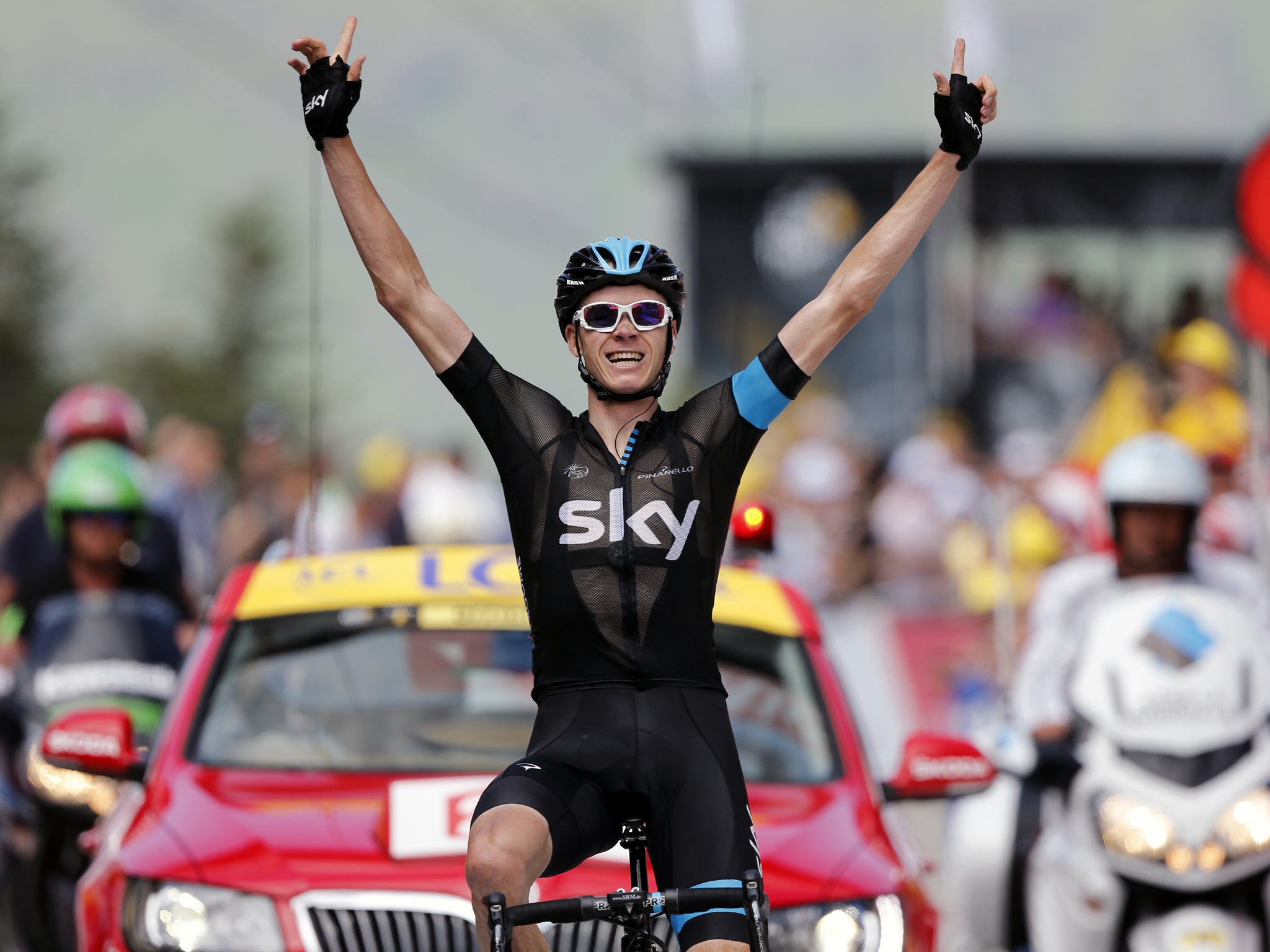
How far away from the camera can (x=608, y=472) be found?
4.50m

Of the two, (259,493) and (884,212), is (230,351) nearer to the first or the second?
(884,212)

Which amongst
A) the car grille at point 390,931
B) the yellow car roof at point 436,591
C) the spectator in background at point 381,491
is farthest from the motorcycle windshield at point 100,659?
the spectator in background at point 381,491

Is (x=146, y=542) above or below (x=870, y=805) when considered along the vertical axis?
above

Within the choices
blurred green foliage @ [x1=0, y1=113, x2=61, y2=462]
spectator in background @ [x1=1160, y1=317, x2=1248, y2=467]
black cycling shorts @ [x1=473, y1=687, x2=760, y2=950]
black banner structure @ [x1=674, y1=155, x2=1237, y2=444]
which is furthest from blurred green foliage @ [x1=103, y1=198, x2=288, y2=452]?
black cycling shorts @ [x1=473, y1=687, x2=760, y2=950]

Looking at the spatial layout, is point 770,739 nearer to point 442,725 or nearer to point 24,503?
point 442,725

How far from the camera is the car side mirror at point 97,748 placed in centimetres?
604

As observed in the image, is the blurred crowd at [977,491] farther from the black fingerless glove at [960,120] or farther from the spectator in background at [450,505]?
the black fingerless glove at [960,120]

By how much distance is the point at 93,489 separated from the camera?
8.55m

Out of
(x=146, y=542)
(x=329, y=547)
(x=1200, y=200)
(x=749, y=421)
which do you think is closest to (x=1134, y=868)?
(x=749, y=421)

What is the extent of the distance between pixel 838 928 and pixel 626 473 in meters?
1.31

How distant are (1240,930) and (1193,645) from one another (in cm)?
96

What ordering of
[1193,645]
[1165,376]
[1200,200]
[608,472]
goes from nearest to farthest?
[608,472]
[1193,645]
[1165,376]
[1200,200]

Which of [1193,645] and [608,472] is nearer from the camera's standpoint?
[608,472]

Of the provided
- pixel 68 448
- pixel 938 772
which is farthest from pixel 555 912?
pixel 68 448
